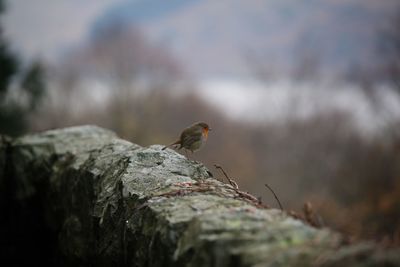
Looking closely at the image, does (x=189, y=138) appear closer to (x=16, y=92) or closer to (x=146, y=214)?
(x=146, y=214)

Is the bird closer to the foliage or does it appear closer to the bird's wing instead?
the bird's wing

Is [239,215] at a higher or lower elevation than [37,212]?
higher

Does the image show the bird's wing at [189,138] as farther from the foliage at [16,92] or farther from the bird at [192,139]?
the foliage at [16,92]

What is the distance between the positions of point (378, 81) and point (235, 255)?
1537 inches

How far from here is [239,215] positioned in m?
2.98

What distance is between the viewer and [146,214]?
354 centimetres

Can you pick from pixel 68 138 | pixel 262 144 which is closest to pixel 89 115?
pixel 262 144

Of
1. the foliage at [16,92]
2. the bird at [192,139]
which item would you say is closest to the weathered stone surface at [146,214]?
the bird at [192,139]

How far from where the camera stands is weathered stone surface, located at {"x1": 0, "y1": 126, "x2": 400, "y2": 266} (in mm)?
2551

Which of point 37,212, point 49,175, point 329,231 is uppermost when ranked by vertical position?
point 329,231

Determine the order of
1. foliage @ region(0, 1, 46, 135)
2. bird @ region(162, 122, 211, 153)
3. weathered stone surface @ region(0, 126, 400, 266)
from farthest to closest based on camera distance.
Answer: foliage @ region(0, 1, 46, 135) < bird @ region(162, 122, 211, 153) < weathered stone surface @ region(0, 126, 400, 266)

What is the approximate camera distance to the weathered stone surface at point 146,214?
2.55 m

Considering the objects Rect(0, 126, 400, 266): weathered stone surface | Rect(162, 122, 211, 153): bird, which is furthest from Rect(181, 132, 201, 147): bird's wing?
Rect(0, 126, 400, 266): weathered stone surface

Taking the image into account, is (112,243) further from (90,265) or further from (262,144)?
(262,144)
